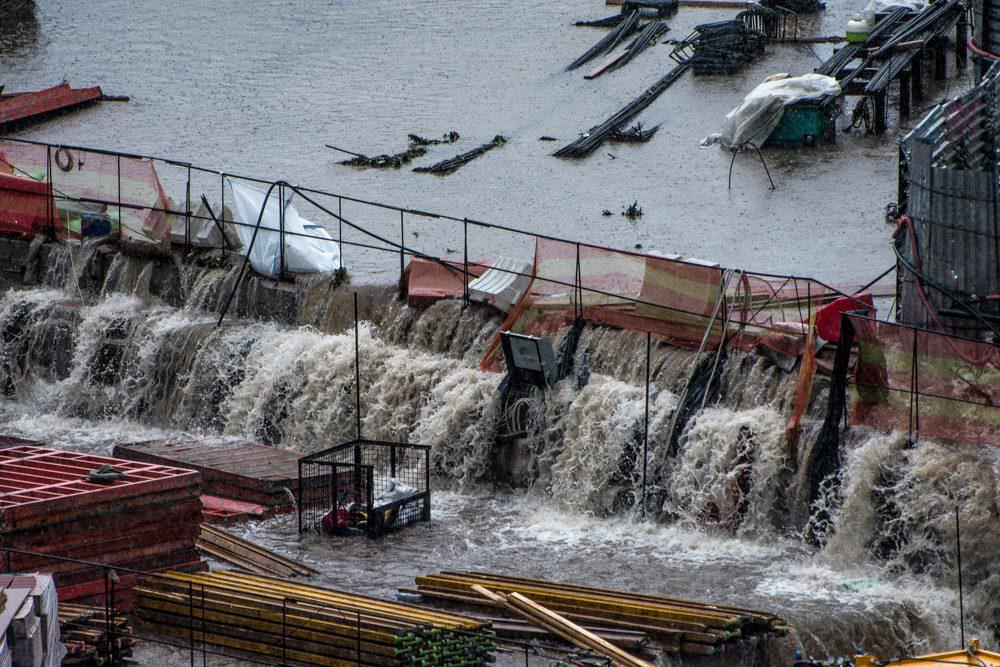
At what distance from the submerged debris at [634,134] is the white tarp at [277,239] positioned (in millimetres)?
9776

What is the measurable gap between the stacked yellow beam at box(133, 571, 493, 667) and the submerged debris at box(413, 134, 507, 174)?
19304 mm

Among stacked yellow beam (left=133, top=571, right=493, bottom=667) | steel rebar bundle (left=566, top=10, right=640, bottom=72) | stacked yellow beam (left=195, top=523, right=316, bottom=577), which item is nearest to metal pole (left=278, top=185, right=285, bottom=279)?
stacked yellow beam (left=195, top=523, right=316, bottom=577)

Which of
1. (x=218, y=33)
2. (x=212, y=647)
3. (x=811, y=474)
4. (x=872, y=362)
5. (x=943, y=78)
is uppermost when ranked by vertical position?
(x=218, y=33)

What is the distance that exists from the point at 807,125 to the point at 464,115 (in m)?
9.85

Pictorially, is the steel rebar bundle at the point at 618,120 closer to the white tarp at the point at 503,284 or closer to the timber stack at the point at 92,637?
the white tarp at the point at 503,284

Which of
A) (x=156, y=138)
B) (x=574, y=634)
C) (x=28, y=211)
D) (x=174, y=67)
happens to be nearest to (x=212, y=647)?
(x=574, y=634)

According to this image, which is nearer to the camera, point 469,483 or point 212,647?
point 212,647

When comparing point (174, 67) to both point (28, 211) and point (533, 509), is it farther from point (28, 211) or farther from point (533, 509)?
point (533, 509)

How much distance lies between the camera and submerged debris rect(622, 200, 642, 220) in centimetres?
3512

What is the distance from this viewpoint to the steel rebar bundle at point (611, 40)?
157ft

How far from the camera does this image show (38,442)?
30.3 metres

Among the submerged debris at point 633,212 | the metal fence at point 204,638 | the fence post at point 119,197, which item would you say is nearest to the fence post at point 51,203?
the fence post at point 119,197

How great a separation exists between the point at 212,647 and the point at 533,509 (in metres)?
7.59

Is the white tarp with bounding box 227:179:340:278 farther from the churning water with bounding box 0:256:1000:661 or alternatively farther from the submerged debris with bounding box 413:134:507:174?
the submerged debris with bounding box 413:134:507:174
